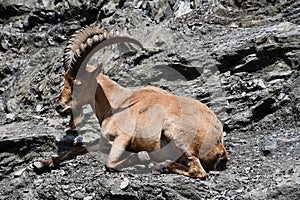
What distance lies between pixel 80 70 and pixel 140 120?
65.9 inches

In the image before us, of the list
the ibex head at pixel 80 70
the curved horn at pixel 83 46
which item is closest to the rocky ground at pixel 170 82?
the ibex head at pixel 80 70

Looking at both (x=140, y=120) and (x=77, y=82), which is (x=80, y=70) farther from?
(x=140, y=120)

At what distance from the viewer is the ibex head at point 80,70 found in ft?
31.1

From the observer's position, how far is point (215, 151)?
7957 mm

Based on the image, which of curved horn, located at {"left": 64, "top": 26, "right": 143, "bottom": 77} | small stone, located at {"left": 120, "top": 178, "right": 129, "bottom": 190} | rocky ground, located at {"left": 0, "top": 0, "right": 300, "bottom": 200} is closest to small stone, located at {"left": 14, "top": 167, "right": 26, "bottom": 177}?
rocky ground, located at {"left": 0, "top": 0, "right": 300, "bottom": 200}

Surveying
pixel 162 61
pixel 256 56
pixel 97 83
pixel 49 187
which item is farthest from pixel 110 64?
pixel 49 187

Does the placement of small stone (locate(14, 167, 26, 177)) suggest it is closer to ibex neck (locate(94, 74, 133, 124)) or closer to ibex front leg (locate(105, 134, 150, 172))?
ibex neck (locate(94, 74, 133, 124))

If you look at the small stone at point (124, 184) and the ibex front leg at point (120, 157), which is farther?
the ibex front leg at point (120, 157)

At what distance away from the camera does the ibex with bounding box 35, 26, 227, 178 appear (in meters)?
7.96

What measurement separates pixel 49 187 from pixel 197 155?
251 centimetres

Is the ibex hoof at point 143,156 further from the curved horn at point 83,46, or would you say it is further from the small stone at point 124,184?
the curved horn at point 83,46

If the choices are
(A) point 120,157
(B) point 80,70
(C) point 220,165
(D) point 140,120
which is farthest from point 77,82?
(C) point 220,165

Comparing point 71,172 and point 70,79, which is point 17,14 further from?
point 71,172

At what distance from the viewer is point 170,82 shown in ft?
38.0
